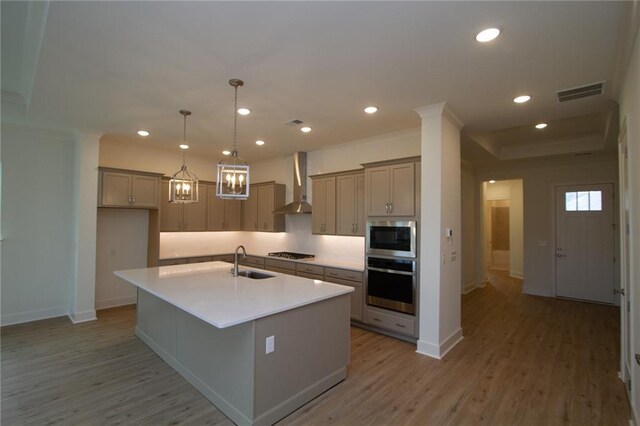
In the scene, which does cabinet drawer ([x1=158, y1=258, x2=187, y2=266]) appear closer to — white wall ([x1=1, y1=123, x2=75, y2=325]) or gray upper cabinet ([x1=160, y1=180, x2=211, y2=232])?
gray upper cabinet ([x1=160, y1=180, x2=211, y2=232])

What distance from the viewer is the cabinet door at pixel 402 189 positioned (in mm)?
4074

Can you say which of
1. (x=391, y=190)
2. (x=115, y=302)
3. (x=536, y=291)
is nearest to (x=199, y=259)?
(x=115, y=302)

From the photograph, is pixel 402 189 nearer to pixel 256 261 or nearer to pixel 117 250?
pixel 256 261

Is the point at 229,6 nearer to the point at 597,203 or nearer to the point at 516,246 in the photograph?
the point at 597,203

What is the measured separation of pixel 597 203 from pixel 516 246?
9.72 ft

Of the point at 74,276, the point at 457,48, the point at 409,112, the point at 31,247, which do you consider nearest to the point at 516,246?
the point at 409,112

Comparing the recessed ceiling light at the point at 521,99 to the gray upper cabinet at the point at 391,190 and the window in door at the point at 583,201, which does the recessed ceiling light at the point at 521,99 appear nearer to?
the gray upper cabinet at the point at 391,190

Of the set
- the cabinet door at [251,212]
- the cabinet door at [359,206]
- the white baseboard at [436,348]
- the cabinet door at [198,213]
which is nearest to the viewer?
the white baseboard at [436,348]

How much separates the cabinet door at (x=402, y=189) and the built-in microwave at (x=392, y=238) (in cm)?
15

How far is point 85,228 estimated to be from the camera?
483 cm

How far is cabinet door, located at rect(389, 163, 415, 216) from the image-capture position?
13.4ft

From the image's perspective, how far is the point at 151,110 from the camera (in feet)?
12.8

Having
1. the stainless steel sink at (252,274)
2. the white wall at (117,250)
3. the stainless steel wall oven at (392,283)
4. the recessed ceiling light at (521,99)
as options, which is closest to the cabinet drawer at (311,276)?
the stainless steel wall oven at (392,283)

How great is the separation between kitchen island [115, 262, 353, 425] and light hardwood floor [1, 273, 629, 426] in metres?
0.15
